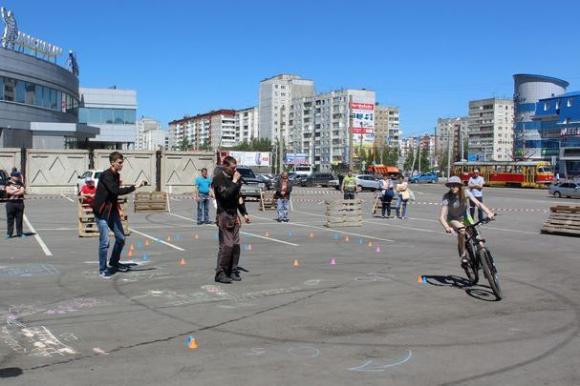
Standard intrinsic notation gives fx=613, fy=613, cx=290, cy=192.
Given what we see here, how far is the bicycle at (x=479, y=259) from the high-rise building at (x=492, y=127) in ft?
508

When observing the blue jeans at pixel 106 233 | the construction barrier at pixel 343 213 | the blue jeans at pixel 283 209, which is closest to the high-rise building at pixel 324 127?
the blue jeans at pixel 283 209

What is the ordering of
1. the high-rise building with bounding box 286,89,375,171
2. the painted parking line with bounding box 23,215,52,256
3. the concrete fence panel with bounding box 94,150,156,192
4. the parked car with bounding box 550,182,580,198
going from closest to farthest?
the painted parking line with bounding box 23,215,52,256
the concrete fence panel with bounding box 94,150,156,192
the parked car with bounding box 550,182,580,198
the high-rise building with bounding box 286,89,375,171

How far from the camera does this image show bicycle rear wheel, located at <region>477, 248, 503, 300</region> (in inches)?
328

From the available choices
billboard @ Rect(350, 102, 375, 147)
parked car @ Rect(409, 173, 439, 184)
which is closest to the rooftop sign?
parked car @ Rect(409, 173, 439, 184)

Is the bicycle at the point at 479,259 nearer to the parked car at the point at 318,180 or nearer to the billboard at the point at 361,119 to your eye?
the parked car at the point at 318,180

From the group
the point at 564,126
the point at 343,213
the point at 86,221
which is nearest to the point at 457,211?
the point at 343,213

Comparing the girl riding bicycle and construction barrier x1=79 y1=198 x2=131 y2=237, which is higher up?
the girl riding bicycle

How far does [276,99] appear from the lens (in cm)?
17325

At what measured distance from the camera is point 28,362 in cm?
540

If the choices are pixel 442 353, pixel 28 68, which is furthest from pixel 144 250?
pixel 28 68

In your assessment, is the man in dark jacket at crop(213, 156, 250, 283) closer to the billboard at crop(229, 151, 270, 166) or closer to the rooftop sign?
the rooftop sign

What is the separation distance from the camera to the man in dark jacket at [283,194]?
20891 mm

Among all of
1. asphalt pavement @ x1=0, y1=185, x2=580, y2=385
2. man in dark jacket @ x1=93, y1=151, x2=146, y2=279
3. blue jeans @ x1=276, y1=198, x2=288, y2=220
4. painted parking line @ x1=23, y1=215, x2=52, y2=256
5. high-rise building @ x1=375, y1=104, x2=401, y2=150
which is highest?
high-rise building @ x1=375, y1=104, x2=401, y2=150

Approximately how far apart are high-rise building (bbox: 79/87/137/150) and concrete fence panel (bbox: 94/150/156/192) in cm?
3663
